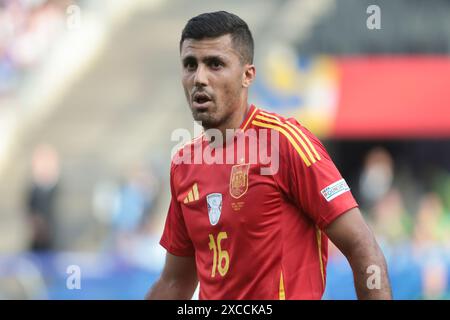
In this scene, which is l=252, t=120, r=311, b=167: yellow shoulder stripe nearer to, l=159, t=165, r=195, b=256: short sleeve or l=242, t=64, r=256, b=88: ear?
l=242, t=64, r=256, b=88: ear

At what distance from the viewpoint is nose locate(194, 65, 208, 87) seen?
16.7ft

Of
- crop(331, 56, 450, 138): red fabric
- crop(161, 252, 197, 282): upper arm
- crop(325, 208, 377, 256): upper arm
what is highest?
crop(331, 56, 450, 138): red fabric

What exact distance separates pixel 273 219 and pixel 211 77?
80 centimetres

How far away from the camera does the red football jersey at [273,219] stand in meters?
4.82

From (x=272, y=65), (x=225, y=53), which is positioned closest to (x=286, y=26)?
(x=272, y=65)

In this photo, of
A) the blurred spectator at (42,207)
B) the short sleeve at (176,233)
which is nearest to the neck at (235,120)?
the short sleeve at (176,233)

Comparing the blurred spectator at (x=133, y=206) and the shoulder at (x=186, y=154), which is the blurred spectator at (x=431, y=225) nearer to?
the blurred spectator at (x=133, y=206)

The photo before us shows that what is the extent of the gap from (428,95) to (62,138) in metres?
6.49

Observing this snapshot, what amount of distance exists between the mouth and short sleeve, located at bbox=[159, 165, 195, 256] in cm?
52

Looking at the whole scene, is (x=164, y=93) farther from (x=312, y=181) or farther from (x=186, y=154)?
(x=312, y=181)

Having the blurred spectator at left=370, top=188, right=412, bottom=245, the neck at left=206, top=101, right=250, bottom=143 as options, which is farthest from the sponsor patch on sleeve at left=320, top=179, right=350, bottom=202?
the blurred spectator at left=370, top=188, right=412, bottom=245

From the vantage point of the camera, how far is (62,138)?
17750 mm

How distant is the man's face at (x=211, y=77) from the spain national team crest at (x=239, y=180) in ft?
0.94

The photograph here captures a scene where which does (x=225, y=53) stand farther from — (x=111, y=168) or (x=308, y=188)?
(x=111, y=168)
